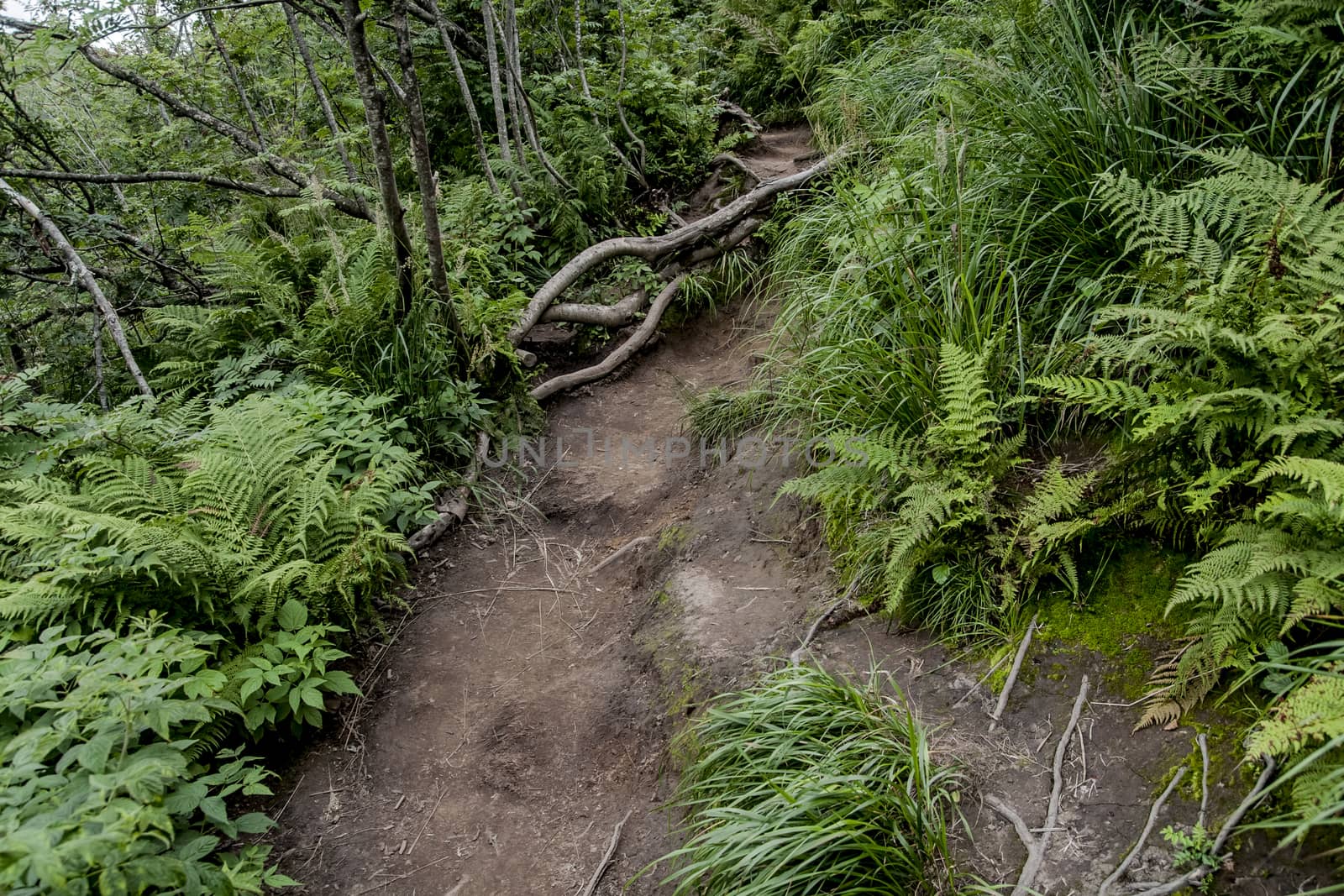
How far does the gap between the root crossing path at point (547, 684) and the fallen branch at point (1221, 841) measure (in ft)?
5.63

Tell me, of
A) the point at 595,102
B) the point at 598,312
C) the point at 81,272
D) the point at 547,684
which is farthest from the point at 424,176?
the point at 595,102

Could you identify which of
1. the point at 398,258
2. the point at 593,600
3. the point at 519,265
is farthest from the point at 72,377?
the point at 593,600

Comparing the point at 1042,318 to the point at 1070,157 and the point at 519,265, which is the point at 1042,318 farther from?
the point at 519,265

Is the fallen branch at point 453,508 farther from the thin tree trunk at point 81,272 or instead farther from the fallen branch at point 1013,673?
the fallen branch at point 1013,673

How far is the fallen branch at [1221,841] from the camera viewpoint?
6.41 ft

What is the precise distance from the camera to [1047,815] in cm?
232

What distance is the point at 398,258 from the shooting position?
5.27m

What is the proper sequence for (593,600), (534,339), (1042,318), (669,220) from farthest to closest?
(669,220)
(534,339)
(593,600)
(1042,318)

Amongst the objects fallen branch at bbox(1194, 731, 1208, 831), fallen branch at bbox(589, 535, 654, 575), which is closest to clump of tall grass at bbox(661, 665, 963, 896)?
fallen branch at bbox(1194, 731, 1208, 831)

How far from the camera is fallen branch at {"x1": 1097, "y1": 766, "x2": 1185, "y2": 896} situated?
2059 mm

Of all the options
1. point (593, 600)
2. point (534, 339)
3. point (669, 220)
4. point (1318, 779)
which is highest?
point (669, 220)

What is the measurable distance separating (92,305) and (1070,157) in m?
7.32

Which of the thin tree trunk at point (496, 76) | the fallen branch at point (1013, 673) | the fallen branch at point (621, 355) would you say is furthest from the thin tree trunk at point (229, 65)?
the fallen branch at point (1013, 673)

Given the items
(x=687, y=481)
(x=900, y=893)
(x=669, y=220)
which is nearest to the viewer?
(x=900, y=893)
